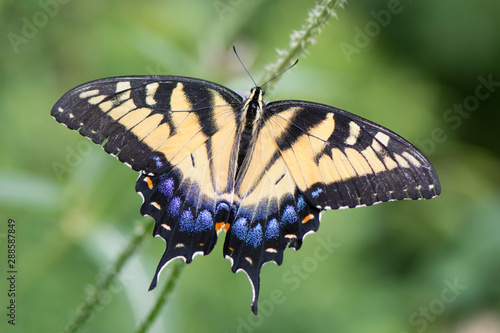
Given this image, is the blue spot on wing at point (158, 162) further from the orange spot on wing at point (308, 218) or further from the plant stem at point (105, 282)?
the orange spot on wing at point (308, 218)

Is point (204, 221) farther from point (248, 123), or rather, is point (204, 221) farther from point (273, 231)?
point (248, 123)

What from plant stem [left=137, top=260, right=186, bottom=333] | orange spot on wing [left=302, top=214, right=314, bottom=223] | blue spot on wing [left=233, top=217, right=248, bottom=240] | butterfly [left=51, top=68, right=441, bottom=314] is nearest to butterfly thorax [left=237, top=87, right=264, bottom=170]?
butterfly [left=51, top=68, right=441, bottom=314]

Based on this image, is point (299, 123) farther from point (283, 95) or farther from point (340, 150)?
point (283, 95)

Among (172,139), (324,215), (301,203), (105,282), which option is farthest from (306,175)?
(324,215)

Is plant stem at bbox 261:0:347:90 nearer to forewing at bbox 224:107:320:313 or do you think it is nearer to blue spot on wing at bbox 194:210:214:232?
forewing at bbox 224:107:320:313

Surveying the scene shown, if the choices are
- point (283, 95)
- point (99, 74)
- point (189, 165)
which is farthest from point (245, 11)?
point (189, 165)
